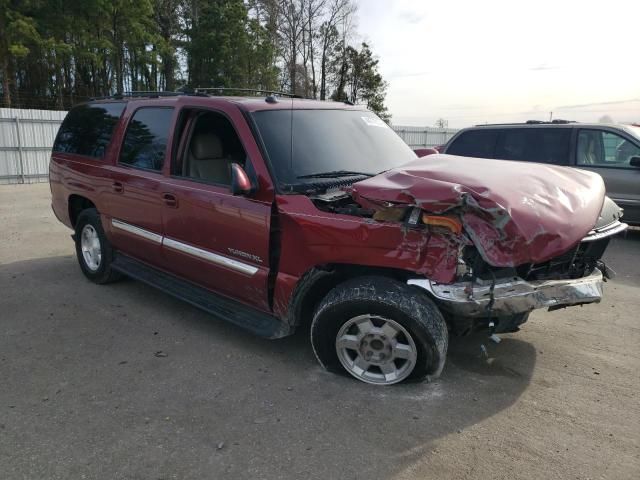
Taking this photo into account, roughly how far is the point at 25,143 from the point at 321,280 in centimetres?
1554

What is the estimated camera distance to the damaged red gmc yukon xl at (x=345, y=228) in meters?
2.95

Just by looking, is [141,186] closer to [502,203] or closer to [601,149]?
[502,203]

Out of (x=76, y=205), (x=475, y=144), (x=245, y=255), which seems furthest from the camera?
(x=475, y=144)

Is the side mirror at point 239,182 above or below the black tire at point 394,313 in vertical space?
above

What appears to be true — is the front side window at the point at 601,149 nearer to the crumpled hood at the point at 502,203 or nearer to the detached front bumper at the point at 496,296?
the crumpled hood at the point at 502,203

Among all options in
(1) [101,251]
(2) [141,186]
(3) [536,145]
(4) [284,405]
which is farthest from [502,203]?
(3) [536,145]

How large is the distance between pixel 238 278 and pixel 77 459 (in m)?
1.60

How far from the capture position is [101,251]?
5.40 metres

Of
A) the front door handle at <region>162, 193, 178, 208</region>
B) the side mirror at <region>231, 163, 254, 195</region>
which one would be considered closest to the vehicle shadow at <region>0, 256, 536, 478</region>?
the front door handle at <region>162, 193, 178, 208</region>

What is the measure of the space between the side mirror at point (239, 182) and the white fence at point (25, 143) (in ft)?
48.7

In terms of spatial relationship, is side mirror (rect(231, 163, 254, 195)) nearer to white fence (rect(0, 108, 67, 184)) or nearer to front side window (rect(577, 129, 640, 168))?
front side window (rect(577, 129, 640, 168))

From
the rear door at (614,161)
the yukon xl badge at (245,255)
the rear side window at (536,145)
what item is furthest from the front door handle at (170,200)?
the rear door at (614,161)

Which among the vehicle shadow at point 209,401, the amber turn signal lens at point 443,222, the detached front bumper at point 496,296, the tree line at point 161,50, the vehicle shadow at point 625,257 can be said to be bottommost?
the vehicle shadow at point 209,401

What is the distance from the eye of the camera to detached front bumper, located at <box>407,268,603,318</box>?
2.95m
